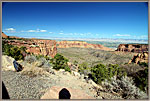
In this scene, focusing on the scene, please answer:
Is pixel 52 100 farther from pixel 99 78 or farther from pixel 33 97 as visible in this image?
pixel 99 78

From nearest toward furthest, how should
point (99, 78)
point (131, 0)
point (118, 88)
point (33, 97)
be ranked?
point (33, 97) → point (131, 0) → point (118, 88) → point (99, 78)

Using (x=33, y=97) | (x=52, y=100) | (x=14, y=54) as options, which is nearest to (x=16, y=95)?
(x=33, y=97)

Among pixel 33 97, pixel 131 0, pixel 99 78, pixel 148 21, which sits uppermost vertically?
pixel 131 0

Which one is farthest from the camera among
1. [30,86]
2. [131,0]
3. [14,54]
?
[14,54]

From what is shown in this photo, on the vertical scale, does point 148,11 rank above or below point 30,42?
above

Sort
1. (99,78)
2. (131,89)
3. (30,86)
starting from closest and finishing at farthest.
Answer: (30,86) < (131,89) < (99,78)

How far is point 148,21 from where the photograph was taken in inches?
112

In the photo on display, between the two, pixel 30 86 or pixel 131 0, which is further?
pixel 30 86

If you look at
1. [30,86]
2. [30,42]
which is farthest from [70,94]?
[30,42]

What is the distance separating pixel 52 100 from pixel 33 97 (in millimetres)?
623

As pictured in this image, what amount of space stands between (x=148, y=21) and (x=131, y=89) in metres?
3.06

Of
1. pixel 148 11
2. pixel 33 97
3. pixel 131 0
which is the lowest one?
pixel 33 97

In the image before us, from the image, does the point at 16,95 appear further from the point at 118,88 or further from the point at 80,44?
the point at 80,44

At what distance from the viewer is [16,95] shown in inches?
98.1
